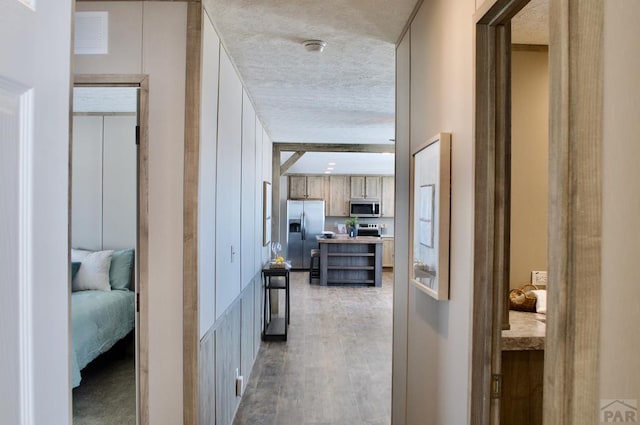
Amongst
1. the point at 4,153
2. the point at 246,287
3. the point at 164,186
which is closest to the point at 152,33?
the point at 164,186

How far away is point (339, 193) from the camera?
11.8 metres

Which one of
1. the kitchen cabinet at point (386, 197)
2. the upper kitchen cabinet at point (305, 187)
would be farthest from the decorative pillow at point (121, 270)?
the kitchen cabinet at point (386, 197)

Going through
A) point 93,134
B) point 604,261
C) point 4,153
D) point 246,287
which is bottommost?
point 246,287

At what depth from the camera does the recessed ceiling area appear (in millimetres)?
9938

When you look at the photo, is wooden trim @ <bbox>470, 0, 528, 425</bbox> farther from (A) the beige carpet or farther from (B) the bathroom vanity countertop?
(A) the beige carpet

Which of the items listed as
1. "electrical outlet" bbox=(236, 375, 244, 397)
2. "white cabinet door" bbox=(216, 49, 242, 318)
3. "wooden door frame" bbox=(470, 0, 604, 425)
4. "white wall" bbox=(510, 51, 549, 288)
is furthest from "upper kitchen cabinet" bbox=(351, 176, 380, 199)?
"wooden door frame" bbox=(470, 0, 604, 425)

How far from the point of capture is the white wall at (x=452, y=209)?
1.42 m

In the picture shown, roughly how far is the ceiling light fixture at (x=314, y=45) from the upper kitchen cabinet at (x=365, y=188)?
9.03 metres

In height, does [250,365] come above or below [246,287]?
below

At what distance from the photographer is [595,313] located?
2.60 feet

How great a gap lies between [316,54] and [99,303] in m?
2.93

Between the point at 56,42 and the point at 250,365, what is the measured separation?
389 centimetres

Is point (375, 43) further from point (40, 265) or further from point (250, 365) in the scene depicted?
point (250, 365)

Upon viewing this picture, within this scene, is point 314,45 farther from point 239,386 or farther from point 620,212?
point 239,386
